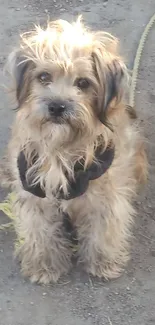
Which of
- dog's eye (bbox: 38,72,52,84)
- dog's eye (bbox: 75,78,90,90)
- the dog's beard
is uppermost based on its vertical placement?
dog's eye (bbox: 38,72,52,84)

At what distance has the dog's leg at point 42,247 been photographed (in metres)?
3.44

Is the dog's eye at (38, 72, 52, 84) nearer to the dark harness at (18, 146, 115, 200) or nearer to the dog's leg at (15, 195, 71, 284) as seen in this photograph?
the dark harness at (18, 146, 115, 200)

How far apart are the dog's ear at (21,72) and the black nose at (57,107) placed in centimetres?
20

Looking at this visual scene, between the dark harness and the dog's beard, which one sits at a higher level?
the dog's beard

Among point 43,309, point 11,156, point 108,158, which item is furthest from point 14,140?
point 43,309

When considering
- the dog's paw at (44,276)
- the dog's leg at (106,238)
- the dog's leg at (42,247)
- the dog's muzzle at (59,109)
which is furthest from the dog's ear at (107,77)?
the dog's paw at (44,276)

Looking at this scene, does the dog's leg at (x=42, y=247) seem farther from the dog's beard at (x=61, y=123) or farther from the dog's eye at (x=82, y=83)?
the dog's eye at (x=82, y=83)

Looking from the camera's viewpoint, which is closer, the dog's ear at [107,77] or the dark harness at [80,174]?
the dog's ear at [107,77]

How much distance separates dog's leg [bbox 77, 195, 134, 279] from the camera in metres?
3.40

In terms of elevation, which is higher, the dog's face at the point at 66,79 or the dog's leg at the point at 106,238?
the dog's face at the point at 66,79

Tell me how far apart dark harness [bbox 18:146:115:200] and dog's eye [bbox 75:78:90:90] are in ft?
1.06

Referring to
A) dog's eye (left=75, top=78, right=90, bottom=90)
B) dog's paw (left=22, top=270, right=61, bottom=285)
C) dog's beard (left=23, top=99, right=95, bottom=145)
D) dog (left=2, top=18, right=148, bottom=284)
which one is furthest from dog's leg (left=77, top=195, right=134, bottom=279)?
dog's eye (left=75, top=78, right=90, bottom=90)

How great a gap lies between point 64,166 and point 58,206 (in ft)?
0.80

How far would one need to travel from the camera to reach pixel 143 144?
3881 mm
